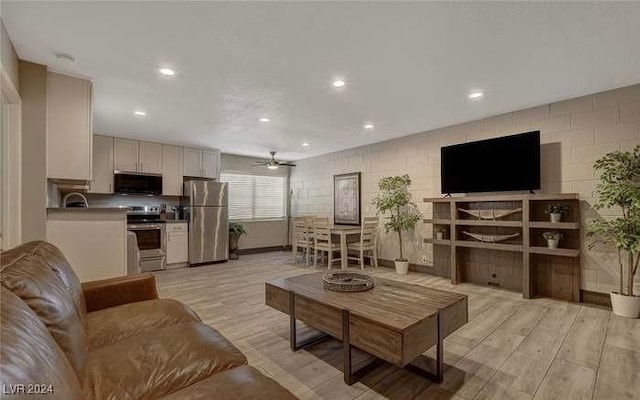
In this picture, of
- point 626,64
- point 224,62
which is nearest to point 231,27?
point 224,62

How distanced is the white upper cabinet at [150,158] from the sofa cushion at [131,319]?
414 cm

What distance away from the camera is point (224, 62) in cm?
259

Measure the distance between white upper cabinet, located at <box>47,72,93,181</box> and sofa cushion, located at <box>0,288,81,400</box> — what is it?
2332 millimetres

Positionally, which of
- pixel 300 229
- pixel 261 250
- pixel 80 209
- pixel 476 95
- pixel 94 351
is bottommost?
pixel 261 250

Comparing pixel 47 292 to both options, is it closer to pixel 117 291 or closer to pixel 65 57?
pixel 117 291

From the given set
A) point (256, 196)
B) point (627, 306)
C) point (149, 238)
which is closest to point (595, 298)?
point (627, 306)

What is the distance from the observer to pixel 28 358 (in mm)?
756

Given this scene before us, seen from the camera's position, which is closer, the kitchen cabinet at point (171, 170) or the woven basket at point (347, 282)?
the woven basket at point (347, 282)

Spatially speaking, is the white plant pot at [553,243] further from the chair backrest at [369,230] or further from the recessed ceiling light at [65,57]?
the recessed ceiling light at [65,57]

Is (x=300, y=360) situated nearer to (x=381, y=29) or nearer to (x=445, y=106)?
(x=381, y=29)

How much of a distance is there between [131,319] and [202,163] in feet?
15.9

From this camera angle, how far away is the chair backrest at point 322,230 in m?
5.35

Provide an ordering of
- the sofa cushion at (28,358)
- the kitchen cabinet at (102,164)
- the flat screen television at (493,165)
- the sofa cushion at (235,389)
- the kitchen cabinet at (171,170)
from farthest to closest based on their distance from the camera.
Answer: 1. the kitchen cabinet at (171,170)
2. the kitchen cabinet at (102,164)
3. the flat screen television at (493,165)
4. the sofa cushion at (235,389)
5. the sofa cushion at (28,358)

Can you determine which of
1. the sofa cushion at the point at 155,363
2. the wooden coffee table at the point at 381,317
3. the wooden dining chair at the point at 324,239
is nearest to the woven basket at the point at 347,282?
the wooden coffee table at the point at 381,317
